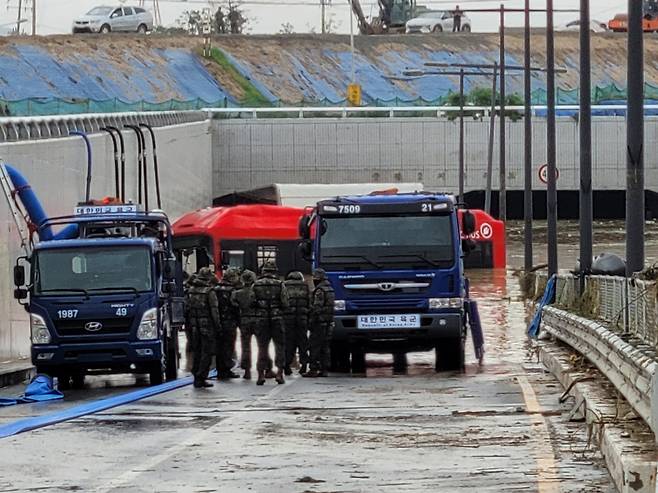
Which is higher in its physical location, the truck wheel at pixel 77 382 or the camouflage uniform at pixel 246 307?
the camouflage uniform at pixel 246 307

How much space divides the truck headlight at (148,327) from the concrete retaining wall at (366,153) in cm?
5453

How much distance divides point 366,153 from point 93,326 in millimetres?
55839

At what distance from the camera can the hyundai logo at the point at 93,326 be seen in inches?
885

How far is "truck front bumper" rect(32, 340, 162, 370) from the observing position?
22375 millimetres

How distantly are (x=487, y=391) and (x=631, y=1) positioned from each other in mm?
5085

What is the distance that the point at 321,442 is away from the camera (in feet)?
48.1

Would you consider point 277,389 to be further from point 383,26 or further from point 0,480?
point 383,26

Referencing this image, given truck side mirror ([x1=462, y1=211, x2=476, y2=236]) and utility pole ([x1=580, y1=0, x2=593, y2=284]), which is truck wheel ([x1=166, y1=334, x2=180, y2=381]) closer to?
truck side mirror ([x1=462, y1=211, x2=476, y2=236])

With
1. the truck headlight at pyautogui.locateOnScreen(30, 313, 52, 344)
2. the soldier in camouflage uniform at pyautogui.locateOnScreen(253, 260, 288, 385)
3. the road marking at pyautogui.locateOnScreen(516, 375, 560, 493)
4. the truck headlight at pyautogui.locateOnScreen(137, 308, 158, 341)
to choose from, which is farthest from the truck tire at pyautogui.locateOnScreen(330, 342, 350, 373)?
the road marking at pyautogui.locateOnScreen(516, 375, 560, 493)

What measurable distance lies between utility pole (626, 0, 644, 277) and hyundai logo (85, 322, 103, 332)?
6926mm

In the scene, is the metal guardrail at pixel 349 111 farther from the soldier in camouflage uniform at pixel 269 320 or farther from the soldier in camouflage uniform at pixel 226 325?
the soldier in camouflage uniform at pixel 269 320

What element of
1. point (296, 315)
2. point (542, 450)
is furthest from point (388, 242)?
point (542, 450)

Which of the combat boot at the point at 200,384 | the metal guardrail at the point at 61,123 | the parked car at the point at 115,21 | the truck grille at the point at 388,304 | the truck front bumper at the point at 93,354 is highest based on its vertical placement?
the parked car at the point at 115,21

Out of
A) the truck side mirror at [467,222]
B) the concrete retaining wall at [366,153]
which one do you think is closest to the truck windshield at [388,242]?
the truck side mirror at [467,222]
